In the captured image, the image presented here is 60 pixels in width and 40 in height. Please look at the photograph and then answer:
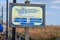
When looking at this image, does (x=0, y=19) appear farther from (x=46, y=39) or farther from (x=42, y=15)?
(x=42, y=15)

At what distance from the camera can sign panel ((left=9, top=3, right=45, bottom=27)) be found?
32.9 ft

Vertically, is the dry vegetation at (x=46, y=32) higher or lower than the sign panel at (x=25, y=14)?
lower

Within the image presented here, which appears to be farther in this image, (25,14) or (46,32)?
(46,32)

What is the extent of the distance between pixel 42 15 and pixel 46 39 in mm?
11617

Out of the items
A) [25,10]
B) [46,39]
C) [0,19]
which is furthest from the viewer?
[0,19]

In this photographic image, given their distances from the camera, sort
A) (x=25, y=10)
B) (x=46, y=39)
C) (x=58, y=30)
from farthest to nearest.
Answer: (x=58, y=30), (x=46, y=39), (x=25, y=10)

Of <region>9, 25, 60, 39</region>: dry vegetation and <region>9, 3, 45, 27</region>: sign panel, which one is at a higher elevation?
<region>9, 3, 45, 27</region>: sign panel

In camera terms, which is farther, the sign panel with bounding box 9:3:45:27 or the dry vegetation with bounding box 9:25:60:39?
the dry vegetation with bounding box 9:25:60:39

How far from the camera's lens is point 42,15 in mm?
10219

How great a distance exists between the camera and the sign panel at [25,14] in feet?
32.9

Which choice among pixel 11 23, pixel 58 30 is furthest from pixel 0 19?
pixel 11 23

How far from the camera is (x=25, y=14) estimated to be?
395 inches

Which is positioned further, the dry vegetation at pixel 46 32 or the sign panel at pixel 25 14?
the dry vegetation at pixel 46 32

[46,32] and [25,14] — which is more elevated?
[25,14]
